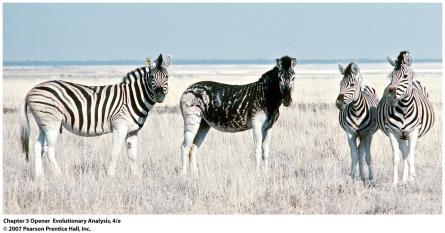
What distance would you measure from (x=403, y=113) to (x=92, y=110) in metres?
5.51

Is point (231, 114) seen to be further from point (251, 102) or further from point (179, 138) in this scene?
point (179, 138)

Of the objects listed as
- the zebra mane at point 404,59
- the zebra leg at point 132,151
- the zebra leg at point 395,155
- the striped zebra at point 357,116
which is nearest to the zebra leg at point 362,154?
the striped zebra at point 357,116

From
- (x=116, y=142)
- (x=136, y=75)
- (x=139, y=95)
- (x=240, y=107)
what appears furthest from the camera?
(x=136, y=75)

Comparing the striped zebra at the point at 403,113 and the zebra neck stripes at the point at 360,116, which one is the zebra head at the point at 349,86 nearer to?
the zebra neck stripes at the point at 360,116

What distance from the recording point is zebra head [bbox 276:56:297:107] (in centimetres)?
1173

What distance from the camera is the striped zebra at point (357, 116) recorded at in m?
11.3

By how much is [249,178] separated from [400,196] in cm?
249

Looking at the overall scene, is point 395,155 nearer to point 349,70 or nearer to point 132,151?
point 349,70

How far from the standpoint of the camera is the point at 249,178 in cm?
1112

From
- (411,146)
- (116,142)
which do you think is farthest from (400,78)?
(116,142)

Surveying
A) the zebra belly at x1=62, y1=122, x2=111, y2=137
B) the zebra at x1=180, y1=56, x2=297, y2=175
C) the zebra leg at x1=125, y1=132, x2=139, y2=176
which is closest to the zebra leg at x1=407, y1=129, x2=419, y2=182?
the zebra at x1=180, y1=56, x2=297, y2=175

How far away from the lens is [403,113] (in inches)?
428

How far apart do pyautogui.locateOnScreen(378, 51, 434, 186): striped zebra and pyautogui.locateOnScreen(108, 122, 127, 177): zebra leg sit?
4547 millimetres

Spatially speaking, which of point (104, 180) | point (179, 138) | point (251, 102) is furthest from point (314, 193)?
point (179, 138)
